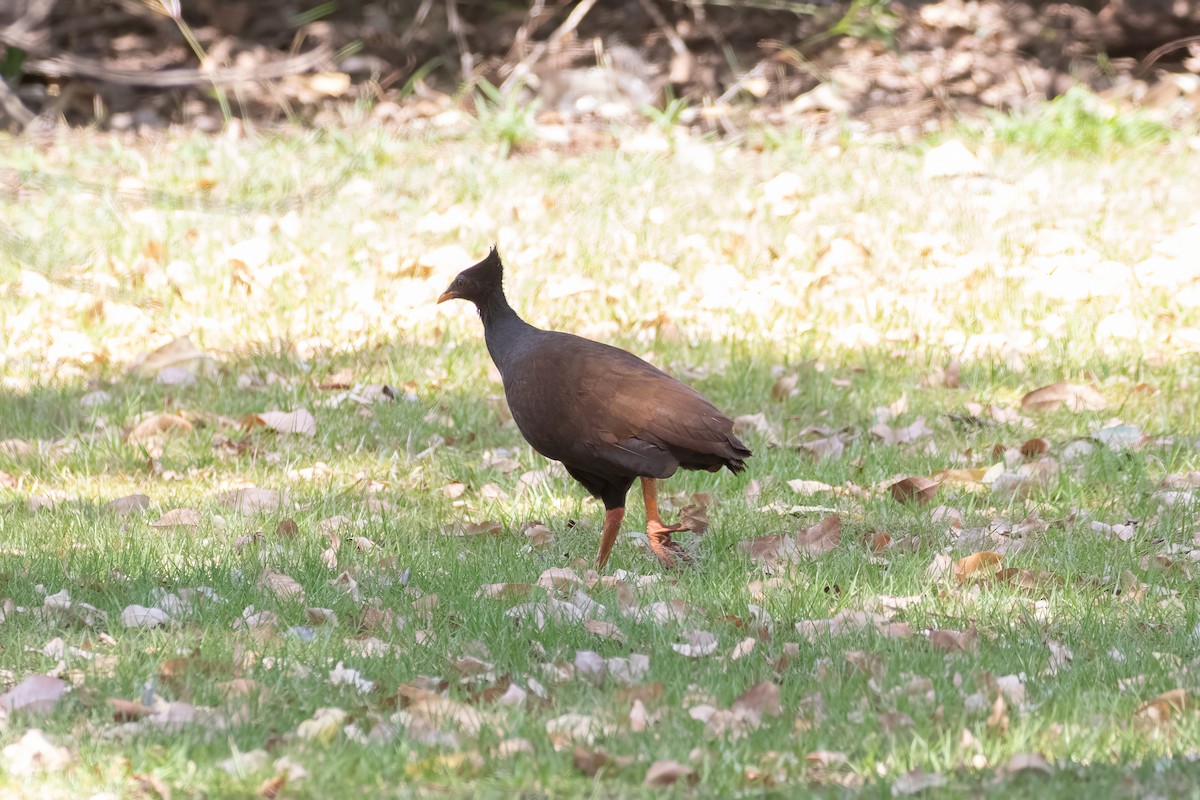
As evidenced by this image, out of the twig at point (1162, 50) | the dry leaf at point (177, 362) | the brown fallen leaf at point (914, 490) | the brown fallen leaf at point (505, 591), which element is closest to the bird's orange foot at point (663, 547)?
the brown fallen leaf at point (505, 591)

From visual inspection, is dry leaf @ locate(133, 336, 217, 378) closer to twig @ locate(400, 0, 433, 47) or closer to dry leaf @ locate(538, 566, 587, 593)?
dry leaf @ locate(538, 566, 587, 593)

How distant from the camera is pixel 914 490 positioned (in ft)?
16.9

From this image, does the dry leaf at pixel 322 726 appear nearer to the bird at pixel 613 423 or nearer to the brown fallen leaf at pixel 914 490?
the bird at pixel 613 423

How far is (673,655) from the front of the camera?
3.71 metres

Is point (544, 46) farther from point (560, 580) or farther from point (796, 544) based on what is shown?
point (560, 580)

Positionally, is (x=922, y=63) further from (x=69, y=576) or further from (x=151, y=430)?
(x=69, y=576)

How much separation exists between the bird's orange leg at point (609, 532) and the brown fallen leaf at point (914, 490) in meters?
1.11

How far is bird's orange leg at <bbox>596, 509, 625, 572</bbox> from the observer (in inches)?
179

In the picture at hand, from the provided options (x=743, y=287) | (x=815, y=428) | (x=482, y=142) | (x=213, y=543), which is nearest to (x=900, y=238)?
(x=743, y=287)

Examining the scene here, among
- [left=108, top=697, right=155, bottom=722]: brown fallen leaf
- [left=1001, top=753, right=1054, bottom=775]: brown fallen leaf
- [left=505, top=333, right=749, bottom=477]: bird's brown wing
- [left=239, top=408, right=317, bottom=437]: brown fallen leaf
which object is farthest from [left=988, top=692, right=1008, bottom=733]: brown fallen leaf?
→ [left=239, top=408, right=317, bottom=437]: brown fallen leaf

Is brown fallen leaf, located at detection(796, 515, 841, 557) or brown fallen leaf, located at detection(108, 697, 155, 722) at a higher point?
brown fallen leaf, located at detection(108, 697, 155, 722)

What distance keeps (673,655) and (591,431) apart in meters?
0.87

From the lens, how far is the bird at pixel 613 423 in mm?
4352

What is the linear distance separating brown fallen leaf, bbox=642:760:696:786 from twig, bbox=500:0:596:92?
8785mm
